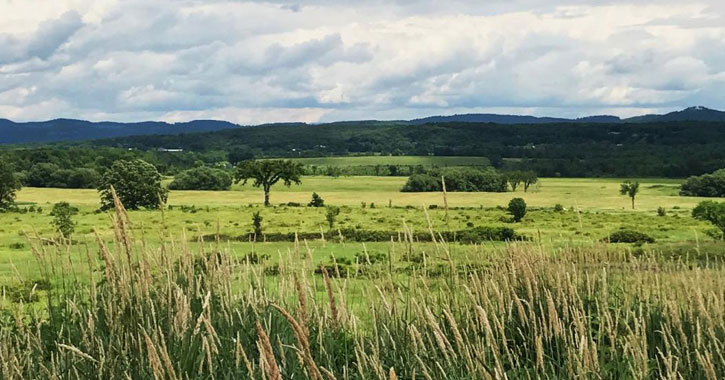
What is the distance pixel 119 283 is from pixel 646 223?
69.4 m

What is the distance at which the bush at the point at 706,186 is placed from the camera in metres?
128

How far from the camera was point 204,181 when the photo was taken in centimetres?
13675

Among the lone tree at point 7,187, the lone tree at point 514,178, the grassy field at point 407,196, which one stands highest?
the lone tree at point 7,187

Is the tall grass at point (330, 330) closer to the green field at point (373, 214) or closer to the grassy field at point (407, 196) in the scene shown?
the green field at point (373, 214)

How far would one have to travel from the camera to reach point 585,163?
18975cm

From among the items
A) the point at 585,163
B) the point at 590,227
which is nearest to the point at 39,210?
the point at 590,227

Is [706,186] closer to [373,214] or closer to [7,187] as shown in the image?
[373,214]

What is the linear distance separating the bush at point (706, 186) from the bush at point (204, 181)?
77.4 metres

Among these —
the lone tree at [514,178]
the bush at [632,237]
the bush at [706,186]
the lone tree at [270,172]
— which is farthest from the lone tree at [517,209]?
the lone tree at [514,178]

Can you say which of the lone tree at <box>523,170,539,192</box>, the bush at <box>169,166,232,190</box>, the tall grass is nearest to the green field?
the lone tree at <box>523,170,539,192</box>

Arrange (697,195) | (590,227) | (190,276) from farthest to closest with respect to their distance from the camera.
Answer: (697,195), (590,227), (190,276)

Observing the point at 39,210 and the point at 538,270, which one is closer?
the point at 538,270

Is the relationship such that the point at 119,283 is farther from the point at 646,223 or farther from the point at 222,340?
the point at 646,223

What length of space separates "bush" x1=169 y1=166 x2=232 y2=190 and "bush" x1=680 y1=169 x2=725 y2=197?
77447mm
